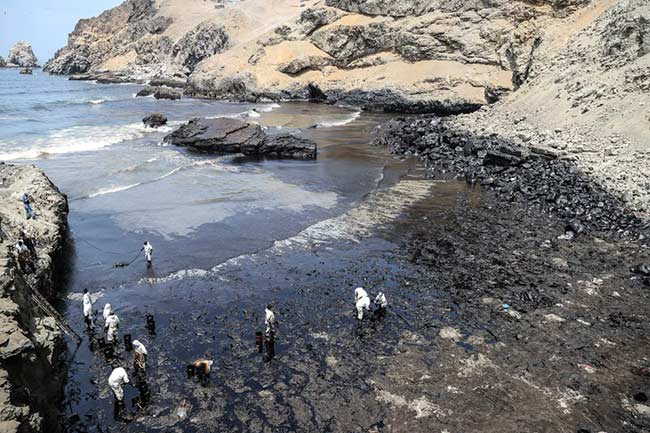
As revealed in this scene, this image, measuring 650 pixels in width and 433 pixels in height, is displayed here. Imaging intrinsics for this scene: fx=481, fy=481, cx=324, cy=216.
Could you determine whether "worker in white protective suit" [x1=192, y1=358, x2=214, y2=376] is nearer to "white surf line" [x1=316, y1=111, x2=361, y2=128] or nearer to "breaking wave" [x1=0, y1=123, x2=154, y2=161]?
"breaking wave" [x1=0, y1=123, x2=154, y2=161]

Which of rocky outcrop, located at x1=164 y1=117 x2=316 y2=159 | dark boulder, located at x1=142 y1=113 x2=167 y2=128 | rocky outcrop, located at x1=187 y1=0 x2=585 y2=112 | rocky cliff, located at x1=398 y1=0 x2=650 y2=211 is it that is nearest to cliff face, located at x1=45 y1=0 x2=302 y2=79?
rocky outcrop, located at x1=187 y1=0 x2=585 y2=112

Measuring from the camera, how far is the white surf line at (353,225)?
17.5 m

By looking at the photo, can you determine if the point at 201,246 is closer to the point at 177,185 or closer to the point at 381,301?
the point at 381,301

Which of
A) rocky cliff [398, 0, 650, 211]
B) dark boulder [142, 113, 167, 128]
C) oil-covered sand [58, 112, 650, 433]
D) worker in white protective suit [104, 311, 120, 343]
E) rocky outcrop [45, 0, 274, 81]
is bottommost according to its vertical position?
oil-covered sand [58, 112, 650, 433]

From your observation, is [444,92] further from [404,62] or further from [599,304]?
[599,304]

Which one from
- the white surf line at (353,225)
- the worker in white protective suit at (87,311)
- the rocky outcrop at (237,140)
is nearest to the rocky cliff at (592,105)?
the white surf line at (353,225)

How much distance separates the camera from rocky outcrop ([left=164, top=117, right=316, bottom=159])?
35.9 metres

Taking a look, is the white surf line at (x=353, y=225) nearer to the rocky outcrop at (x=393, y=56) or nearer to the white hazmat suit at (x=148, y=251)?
the white hazmat suit at (x=148, y=251)

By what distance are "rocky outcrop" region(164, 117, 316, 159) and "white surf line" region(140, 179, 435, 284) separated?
36.1ft

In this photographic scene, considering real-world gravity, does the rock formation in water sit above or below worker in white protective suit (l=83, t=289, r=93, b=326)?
above

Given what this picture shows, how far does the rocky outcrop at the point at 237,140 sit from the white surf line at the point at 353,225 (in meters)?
11.0

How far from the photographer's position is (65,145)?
39312 mm

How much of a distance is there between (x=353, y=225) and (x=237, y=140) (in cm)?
1903

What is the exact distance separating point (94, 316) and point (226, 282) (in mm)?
4087
